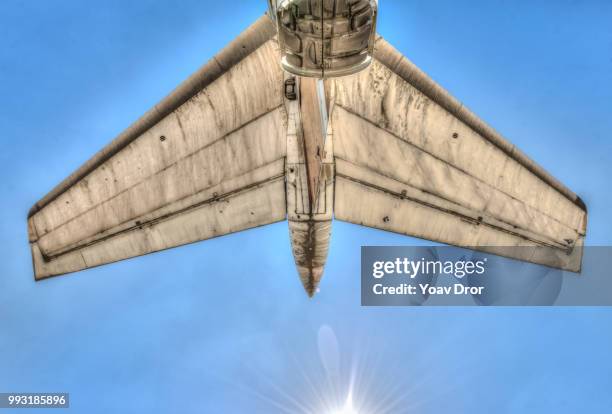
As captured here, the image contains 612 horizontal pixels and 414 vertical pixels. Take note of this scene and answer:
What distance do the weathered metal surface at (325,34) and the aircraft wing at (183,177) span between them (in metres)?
2.51

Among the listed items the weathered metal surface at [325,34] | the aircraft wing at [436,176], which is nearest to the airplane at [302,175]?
the aircraft wing at [436,176]

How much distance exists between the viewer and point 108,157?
42.9 feet

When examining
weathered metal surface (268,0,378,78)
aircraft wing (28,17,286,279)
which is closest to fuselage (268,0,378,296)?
weathered metal surface (268,0,378,78)

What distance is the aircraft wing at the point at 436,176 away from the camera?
12.3 m

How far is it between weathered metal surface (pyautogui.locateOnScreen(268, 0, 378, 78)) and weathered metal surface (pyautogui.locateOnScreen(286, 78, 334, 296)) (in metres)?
2.52

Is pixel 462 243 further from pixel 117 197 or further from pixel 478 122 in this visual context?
pixel 117 197

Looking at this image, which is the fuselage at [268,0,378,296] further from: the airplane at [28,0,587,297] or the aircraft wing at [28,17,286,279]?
the aircraft wing at [28,17,286,279]

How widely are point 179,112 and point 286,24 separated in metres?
4.53

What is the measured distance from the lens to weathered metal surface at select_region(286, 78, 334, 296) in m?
12.4

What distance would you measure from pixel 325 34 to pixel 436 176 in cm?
592

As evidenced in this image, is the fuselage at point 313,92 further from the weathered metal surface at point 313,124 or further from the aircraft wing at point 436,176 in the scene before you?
the aircraft wing at point 436,176

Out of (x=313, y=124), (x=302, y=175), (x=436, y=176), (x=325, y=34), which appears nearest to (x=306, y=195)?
(x=302, y=175)

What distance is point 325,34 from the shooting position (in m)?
8.80

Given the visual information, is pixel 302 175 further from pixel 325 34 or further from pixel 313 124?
pixel 325 34
